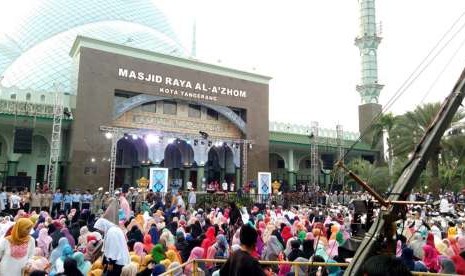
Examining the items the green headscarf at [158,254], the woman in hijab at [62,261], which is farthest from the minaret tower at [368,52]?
the woman in hijab at [62,261]

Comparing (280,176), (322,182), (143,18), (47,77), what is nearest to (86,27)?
(47,77)

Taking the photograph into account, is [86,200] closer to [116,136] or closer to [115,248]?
[116,136]

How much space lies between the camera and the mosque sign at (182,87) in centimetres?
2419

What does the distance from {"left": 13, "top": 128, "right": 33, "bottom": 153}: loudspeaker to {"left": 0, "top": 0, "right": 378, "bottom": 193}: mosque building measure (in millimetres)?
47

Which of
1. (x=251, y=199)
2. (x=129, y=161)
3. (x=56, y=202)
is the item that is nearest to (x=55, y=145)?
(x=56, y=202)

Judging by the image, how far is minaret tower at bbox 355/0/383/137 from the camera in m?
40.6

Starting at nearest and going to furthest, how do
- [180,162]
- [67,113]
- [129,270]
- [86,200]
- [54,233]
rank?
[129,270] < [54,233] < [86,200] < [67,113] < [180,162]

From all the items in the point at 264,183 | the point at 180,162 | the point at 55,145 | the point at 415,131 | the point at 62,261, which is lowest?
the point at 62,261

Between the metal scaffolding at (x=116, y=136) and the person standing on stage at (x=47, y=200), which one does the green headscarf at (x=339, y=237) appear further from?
the metal scaffolding at (x=116, y=136)

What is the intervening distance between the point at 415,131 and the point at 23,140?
22.1 m

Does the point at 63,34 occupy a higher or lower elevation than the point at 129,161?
higher

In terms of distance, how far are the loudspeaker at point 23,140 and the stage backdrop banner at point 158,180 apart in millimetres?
7062

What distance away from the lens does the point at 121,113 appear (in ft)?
77.3

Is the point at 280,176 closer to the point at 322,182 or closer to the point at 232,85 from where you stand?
the point at 322,182
